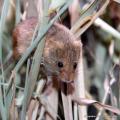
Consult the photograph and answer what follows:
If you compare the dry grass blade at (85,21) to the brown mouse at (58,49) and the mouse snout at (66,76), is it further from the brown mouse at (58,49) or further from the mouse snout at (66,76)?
the mouse snout at (66,76)

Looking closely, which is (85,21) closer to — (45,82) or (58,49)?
(58,49)

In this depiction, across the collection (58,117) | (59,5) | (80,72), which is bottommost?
(58,117)

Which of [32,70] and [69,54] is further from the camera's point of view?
[69,54]

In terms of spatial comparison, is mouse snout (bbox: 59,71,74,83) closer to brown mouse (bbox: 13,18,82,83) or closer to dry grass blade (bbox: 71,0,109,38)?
brown mouse (bbox: 13,18,82,83)

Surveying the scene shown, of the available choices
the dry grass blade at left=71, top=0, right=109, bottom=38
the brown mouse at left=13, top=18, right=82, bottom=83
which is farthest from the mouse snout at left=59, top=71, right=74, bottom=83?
the dry grass blade at left=71, top=0, right=109, bottom=38

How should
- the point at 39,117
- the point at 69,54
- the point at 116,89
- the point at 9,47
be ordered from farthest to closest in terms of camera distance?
the point at 9,47, the point at 116,89, the point at 39,117, the point at 69,54

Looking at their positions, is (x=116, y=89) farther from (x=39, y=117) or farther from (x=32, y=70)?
(x=32, y=70)

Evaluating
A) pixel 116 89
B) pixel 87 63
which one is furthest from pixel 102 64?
pixel 116 89

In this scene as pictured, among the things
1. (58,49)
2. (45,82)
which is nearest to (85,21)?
(58,49)
